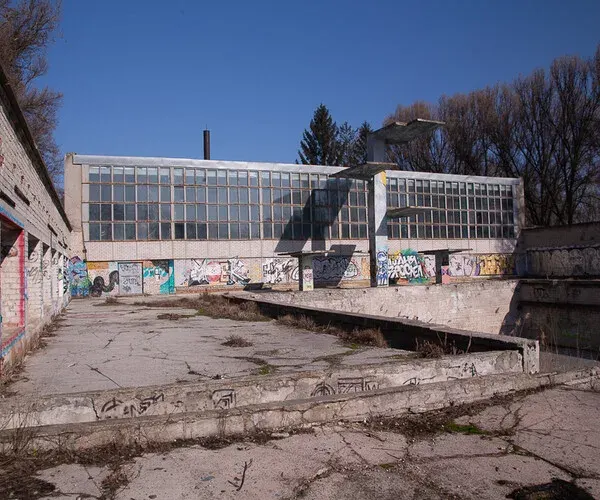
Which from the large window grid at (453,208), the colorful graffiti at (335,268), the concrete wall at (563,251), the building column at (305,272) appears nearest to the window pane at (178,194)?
the building column at (305,272)

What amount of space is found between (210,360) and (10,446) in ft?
13.0

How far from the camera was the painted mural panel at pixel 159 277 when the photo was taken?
30984mm

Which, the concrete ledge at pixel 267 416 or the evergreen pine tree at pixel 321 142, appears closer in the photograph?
the concrete ledge at pixel 267 416

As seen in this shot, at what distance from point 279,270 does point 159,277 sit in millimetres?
7824

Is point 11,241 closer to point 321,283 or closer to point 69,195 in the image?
point 69,195

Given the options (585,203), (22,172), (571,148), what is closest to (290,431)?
(22,172)

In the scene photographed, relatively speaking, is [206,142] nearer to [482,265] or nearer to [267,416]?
[482,265]

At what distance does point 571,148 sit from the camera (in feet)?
137

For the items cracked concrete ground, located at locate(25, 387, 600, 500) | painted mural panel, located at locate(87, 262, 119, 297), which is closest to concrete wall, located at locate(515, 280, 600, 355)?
cracked concrete ground, located at locate(25, 387, 600, 500)

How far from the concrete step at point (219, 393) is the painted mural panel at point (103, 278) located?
26.9m

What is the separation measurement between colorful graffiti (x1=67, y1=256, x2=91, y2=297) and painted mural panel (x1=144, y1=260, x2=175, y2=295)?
3346 mm

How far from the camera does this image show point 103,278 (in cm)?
3048

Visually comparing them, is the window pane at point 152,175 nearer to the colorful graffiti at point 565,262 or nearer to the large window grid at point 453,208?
the large window grid at point 453,208

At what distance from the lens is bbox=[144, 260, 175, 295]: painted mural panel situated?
3098 centimetres
